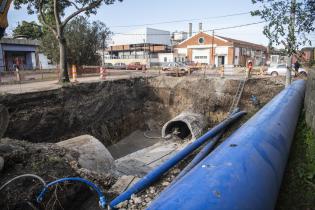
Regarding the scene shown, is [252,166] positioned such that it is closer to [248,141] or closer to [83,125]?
[248,141]

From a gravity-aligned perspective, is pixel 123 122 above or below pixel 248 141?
below

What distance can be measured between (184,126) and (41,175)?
1066 cm

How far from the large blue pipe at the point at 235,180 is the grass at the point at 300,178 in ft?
1.73

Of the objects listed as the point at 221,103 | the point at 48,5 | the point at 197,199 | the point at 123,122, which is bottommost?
the point at 123,122

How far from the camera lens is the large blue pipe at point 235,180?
2.08m

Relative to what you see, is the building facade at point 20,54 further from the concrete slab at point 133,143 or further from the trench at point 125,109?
→ the concrete slab at point 133,143

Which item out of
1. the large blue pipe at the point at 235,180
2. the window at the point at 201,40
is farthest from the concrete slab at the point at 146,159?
the window at the point at 201,40

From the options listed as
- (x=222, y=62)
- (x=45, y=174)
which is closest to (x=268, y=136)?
(x=45, y=174)

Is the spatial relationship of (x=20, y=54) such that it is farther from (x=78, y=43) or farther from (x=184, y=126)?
(x=184, y=126)

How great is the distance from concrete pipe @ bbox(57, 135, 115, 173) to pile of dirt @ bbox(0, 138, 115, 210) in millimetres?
403

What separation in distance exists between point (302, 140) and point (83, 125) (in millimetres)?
11239

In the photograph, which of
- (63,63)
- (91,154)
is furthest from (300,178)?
(63,63)

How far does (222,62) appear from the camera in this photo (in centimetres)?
4662

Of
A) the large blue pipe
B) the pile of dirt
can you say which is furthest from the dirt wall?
the large blue pipe
